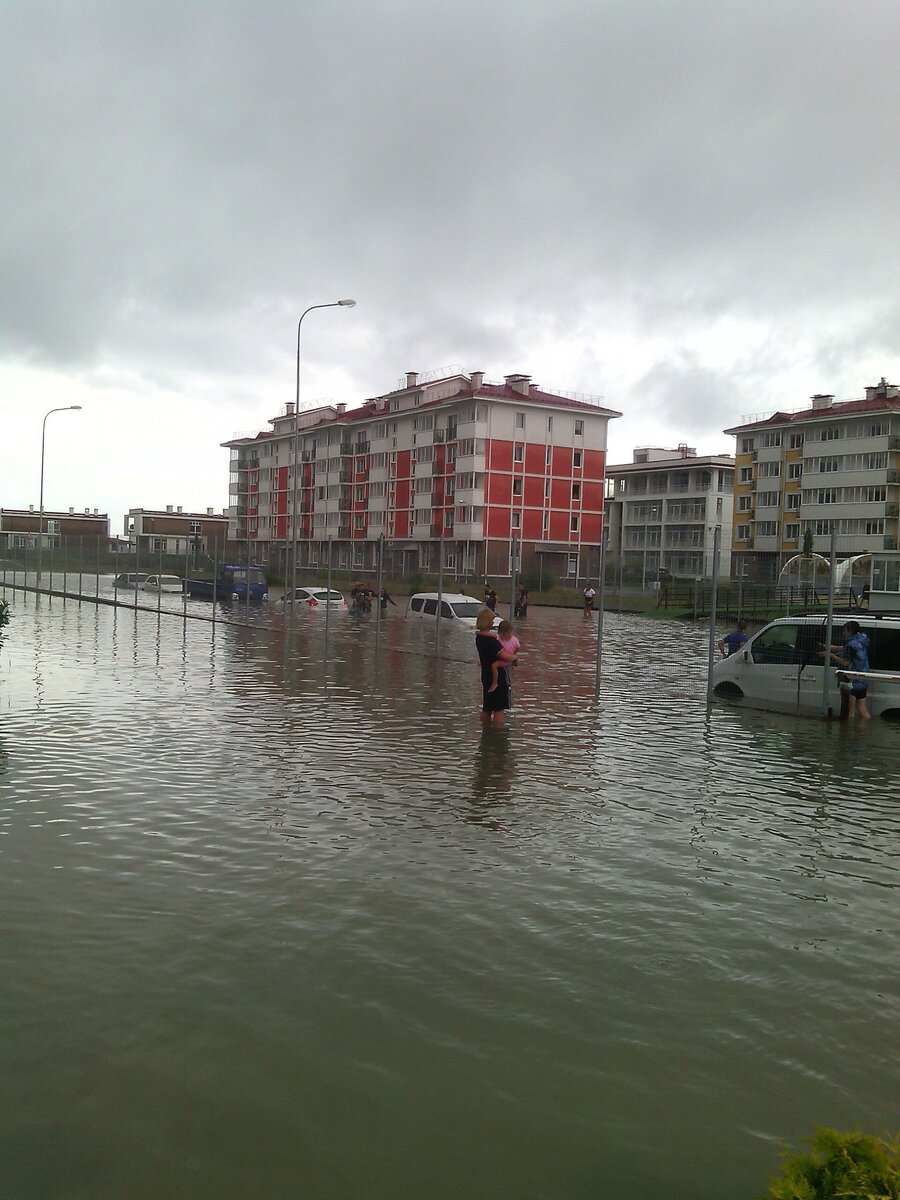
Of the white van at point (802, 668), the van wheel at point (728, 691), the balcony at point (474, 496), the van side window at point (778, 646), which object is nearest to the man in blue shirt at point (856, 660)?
the white van at point (802, 668)

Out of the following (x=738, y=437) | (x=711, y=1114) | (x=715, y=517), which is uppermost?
(x=738, y=437)

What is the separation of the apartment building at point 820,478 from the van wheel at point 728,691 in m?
54.5

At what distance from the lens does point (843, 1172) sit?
2922mm

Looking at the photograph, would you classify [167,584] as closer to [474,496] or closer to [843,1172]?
[474,496]

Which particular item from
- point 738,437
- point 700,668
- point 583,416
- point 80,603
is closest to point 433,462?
point 583,416

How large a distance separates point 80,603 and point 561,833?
115 ft

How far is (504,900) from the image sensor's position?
271 inches

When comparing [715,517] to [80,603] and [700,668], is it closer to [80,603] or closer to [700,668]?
[80,603]

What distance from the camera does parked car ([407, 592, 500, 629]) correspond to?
3272 centimetres

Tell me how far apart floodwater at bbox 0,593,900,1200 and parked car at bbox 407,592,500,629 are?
20204 millimetres

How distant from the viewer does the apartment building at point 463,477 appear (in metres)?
79.9

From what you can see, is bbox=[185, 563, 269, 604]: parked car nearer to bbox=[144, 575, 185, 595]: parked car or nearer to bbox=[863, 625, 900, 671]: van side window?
bbox=[144, 575, 185, 595]: parked car

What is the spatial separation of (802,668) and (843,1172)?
1444cm

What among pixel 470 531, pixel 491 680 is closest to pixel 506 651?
pixel 491 680
